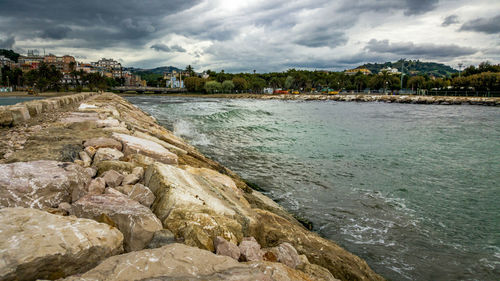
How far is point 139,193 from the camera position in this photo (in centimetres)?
356

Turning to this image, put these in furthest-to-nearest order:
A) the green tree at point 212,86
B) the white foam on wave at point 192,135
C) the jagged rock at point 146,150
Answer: the green tree at point 212,86, the white foam on wave at point 192,135, the jagged rock at point 146,150

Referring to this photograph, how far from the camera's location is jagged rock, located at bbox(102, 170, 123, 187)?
379 cm

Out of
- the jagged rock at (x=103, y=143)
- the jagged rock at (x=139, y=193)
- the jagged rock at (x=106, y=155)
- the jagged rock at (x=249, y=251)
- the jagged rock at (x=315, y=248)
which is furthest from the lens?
the jagged rock at (x=103, y=143)

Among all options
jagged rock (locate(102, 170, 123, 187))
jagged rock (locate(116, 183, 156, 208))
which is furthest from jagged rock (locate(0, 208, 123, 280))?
jagged rock (locate(102, 170, 123, 187))

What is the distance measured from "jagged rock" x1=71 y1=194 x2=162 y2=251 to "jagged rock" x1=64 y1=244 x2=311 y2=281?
0.34 metres

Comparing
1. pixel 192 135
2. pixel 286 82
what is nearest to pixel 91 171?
pixel 192 135

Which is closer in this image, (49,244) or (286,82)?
(49,244)

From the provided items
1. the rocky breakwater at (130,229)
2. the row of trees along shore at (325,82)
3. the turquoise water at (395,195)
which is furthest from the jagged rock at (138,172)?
the row of trees along shore at (325,82)

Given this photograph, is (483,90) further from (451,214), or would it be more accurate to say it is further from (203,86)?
(203,86)

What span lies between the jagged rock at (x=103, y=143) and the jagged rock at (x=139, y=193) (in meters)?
1.91

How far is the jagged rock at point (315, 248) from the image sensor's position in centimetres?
367

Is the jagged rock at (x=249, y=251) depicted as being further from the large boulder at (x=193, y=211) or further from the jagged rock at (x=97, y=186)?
the jagged rock at (x=97, y=186)

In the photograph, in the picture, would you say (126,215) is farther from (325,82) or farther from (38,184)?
(325,82)

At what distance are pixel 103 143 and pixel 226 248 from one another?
3.65 meters
